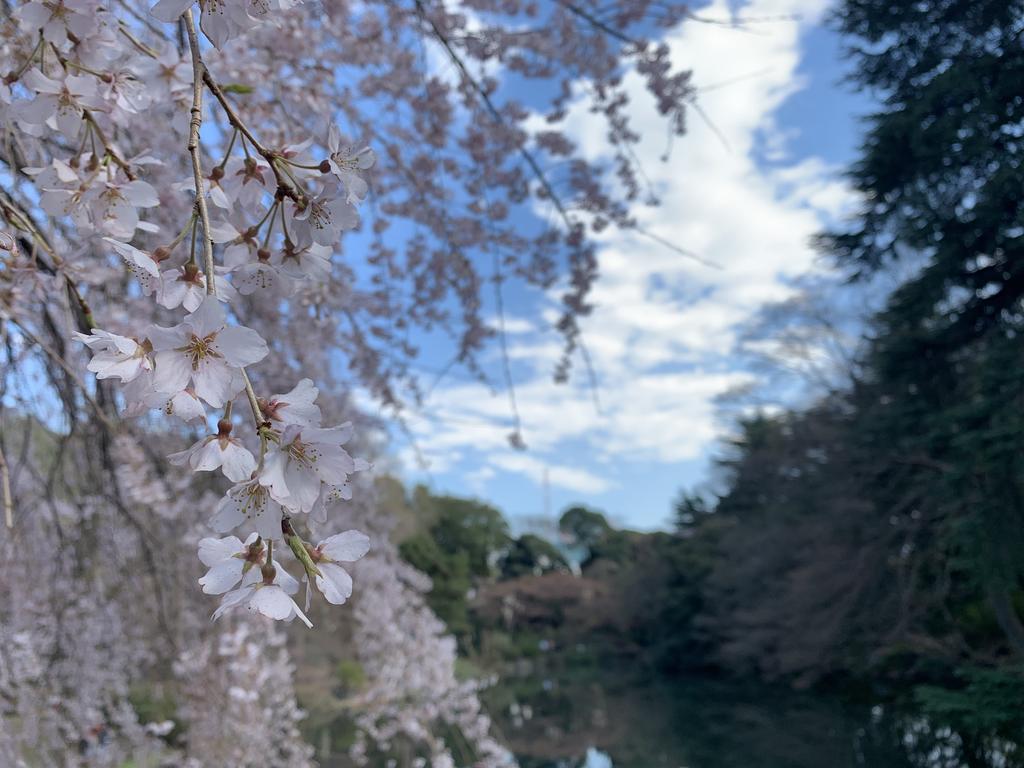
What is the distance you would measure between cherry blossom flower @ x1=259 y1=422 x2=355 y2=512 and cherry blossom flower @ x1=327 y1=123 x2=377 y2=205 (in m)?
0.19

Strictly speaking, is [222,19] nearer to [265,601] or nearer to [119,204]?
[119,204]

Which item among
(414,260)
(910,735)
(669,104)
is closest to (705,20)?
(669,104)

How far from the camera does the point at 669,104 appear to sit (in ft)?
7.57

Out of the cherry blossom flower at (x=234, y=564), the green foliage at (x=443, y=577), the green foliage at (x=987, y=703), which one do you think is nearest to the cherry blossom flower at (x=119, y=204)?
the cherry blossom flower at (x=234, y=564)

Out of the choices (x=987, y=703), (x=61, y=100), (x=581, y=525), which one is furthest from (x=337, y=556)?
(x=581, y=525)

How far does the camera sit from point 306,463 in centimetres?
47

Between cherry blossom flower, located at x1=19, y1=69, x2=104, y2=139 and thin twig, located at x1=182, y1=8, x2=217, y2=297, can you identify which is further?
cherry blossom flower, located at x1=19, y1=69, x2=104, y2=139

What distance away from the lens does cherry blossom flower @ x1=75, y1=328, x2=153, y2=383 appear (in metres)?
0.47

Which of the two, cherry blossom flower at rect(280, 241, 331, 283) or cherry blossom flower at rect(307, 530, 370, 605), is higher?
cherry blossom flower at rect(280, 241, 331, 283)

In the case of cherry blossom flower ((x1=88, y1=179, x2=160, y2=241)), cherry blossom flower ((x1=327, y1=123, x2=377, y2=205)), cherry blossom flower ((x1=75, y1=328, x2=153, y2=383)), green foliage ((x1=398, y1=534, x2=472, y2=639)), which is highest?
green foliage ((x1=398, y1=534, x2=472, y2=639))

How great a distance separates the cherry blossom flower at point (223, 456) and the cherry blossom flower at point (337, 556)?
71 millimetres

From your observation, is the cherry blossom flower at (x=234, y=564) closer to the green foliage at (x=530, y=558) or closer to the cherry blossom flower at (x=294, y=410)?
the cherry blossom flower at (x=294, y=410)

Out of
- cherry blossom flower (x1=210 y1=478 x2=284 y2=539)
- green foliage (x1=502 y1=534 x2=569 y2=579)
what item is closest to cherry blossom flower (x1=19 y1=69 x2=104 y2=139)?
cherry blossom flower (x1=210 y1=478 x2=284 y2=539)

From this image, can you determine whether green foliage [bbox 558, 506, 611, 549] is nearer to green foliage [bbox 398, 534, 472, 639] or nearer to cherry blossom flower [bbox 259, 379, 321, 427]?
green foliage [bbox 398, 534, 472, 639]
